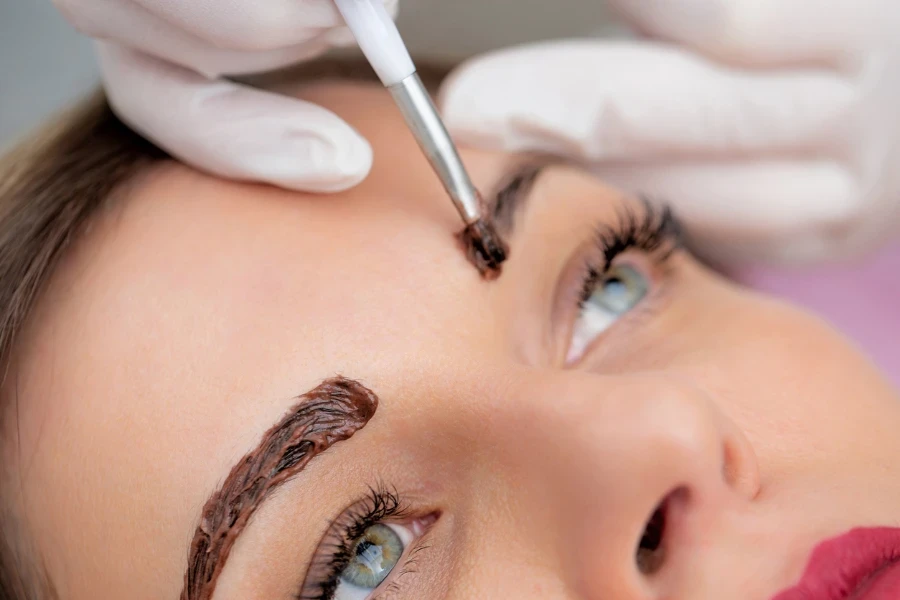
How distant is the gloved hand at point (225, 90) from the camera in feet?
1.95

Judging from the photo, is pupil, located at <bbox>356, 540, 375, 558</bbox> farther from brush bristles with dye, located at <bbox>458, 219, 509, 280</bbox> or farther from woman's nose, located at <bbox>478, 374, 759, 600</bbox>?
brush bristles with dye, located at <bbox>458, 219, 509, 280</bbox>

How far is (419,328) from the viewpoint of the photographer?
595 mm

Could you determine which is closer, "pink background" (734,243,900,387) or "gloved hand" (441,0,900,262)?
"gloved hand" (441,0,900,262)

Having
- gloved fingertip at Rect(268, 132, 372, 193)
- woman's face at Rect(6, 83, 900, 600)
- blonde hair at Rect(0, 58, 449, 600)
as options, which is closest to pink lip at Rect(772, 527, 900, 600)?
woman's face at Rect(6, 83, 900, 600)

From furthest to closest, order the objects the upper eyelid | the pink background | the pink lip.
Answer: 1. the pink background
2. the upper eyelid
3. the pink lip

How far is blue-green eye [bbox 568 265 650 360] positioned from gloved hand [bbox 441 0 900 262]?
0.16 meters

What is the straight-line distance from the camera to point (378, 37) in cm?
59

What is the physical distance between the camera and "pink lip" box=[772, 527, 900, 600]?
518 mm

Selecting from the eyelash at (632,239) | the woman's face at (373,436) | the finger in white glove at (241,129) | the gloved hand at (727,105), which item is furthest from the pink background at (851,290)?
the finger in white glove at (241,129)

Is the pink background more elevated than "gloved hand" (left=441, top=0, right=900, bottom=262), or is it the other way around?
"gloved hand" (left=441, top=0, right=900, bottom=262)

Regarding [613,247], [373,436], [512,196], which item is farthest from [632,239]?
[373,436]

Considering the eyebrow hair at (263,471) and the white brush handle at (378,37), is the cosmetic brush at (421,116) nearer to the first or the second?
the white brush handle at (378,37)

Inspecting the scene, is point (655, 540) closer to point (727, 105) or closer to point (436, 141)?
point (436, 141)

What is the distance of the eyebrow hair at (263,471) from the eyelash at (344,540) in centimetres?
6
